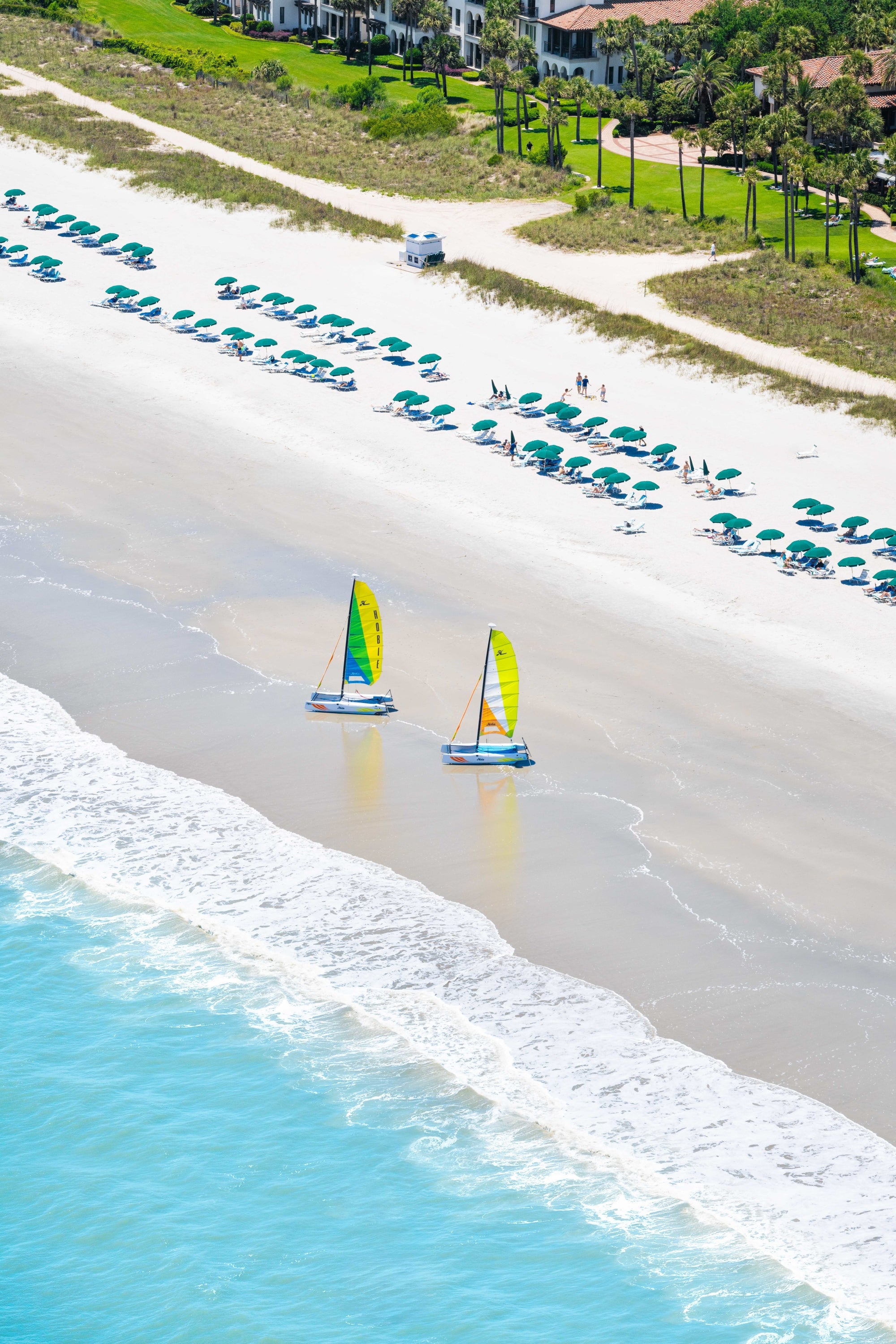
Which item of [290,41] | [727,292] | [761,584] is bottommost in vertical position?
[761,584]

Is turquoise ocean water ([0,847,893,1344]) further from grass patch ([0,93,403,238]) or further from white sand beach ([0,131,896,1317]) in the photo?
grass patch ([0,93,403,238])

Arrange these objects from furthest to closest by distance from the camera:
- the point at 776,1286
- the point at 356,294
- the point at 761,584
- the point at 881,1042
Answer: the point at 356,294 < the point at 761,584 < the point at 881,1042 < the point at 776,1286

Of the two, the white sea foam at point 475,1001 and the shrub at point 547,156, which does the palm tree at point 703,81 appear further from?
the white sea foam at point 475,1001

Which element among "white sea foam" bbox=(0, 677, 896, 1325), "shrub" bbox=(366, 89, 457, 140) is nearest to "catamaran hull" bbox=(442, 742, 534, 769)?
"white sea foam" bbox=(0, 677, 896, 1325)

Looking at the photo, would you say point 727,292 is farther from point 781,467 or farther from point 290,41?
point 290,41

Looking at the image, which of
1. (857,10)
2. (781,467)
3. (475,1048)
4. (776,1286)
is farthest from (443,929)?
(857,10)

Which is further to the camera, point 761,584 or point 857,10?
point 857,10

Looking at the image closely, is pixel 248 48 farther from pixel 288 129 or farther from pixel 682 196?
pixel 682 196
